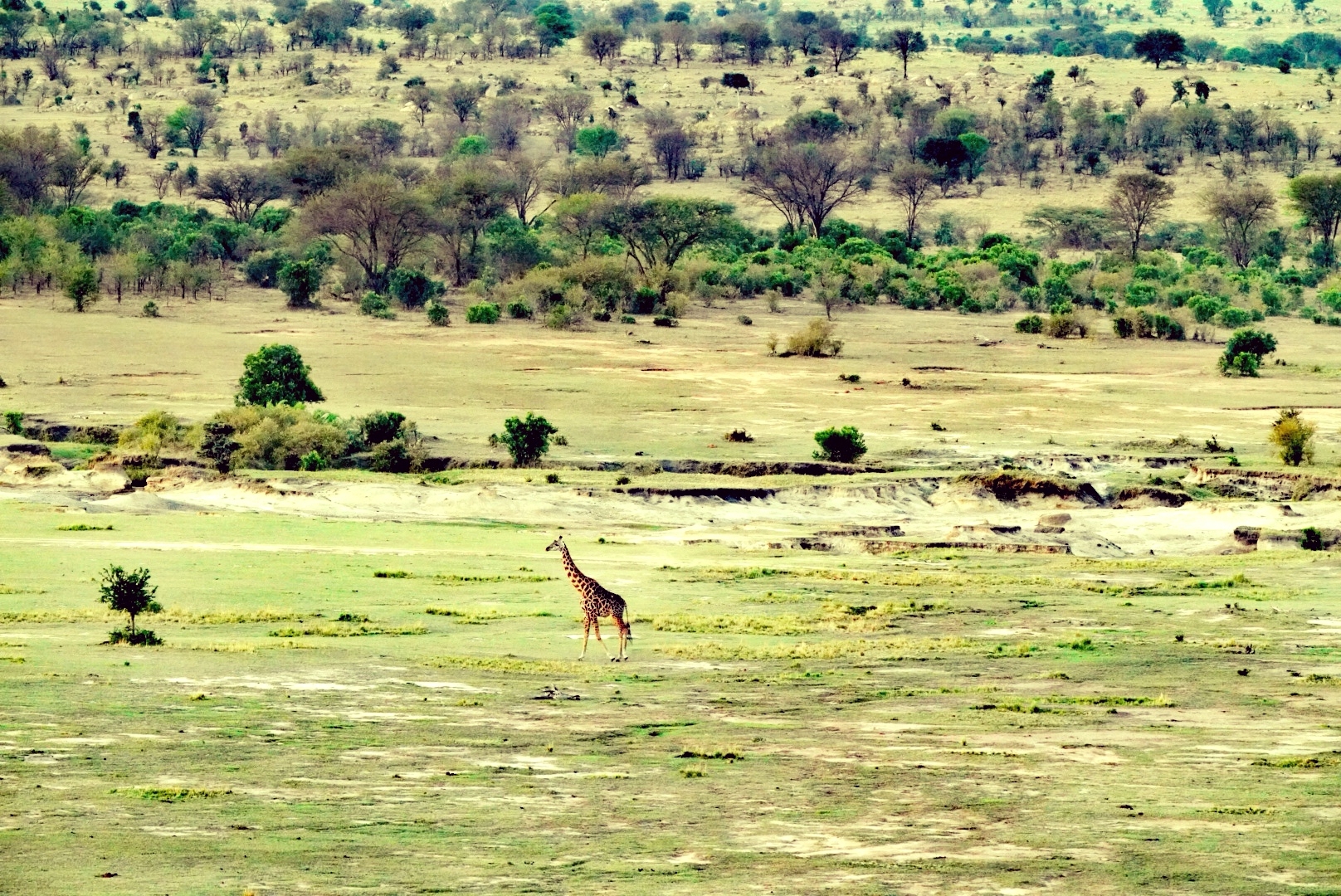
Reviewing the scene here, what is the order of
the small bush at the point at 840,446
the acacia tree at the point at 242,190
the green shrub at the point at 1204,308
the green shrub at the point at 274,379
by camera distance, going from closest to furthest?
the small bush at the point at 840,446, the green shrub at the point at 274,379, the green shrub at the point at 1204,308, the acacia tree at the point at 242,190

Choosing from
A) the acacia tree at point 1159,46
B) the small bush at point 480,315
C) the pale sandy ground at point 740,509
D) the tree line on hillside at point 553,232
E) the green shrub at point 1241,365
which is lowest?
the pale sandy ground at point 740,509

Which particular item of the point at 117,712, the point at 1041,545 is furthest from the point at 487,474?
the point at 117,712

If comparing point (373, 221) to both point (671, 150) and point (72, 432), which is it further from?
point (671, 150)

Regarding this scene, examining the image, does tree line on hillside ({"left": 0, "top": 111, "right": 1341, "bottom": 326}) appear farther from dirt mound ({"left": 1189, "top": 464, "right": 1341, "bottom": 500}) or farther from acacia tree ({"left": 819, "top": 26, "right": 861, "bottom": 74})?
dirt mound ({"left": 1189, "top": 464, "right": 1341, "bottom": 500})

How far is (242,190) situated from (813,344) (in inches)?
1663

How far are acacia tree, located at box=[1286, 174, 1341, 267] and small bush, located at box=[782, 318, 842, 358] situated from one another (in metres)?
37.1

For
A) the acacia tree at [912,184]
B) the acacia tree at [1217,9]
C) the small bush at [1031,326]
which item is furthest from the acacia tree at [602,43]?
the acacia tree at [1217,9]

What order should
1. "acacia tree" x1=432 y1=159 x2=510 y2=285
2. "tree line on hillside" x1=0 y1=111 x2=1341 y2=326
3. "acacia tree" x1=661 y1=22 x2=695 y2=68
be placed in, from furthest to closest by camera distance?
"acacia tree" x1=661 y1=22 x2=695 y2=68
"acacia tree" x1=432 y1=159 x2=510 y2=285
"tree line on hillside" x1=0 y1=111 x2=1341 y2=326

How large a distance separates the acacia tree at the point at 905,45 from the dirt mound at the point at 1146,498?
308 feet

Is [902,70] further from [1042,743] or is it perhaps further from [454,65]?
[1042,743]

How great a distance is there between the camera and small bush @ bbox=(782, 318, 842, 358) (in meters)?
53.8

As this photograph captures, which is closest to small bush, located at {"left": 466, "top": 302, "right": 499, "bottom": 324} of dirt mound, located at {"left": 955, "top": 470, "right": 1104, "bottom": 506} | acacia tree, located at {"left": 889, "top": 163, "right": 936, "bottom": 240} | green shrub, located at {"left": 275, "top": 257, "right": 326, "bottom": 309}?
green shrub, located at {"left": 275, "top": 257, "right": 326, "bottom": 309}

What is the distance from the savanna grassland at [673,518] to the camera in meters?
11.7

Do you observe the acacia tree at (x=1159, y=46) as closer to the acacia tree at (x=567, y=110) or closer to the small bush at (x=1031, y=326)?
the acacia tree at (x=567, y=110)
